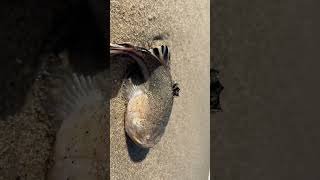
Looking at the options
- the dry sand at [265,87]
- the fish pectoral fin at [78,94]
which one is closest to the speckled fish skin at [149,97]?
the fish pectoral fin at [78,94]

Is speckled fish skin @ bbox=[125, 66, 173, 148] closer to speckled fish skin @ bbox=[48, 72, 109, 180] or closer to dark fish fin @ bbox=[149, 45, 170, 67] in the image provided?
dark fish fin @ bbox=[149, 45, 170, 67]

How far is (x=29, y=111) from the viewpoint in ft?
1.25

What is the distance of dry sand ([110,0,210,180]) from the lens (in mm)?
930

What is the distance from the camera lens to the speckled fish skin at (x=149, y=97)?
957mm

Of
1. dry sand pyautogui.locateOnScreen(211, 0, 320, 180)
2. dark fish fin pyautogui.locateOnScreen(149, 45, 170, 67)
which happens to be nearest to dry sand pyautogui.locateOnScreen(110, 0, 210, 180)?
dark fish fin pyautogui.locateOnScreen(149, 45, 170, 67)

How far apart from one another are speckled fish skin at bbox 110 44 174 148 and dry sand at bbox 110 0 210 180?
2cm

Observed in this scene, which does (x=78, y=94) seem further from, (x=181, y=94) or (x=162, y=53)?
(x=181, y=94)

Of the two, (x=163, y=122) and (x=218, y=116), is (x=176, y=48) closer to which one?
(x=163, y=122)

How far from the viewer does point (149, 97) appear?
1.04 meters

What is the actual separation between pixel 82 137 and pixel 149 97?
2.03 feet

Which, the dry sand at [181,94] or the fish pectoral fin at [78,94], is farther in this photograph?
the dry sand at [181,94]

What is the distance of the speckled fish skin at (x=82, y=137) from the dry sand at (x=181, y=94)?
472 millimetres

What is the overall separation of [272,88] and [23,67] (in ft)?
9.35

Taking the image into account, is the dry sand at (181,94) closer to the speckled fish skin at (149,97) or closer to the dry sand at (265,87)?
the speckled fish skin at (149,97)
